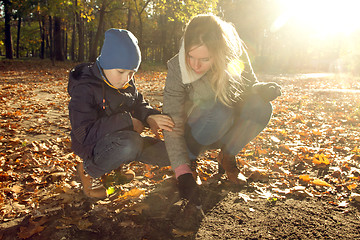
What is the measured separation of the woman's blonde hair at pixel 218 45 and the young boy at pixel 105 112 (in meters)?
0.49

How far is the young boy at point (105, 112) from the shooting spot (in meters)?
2.15

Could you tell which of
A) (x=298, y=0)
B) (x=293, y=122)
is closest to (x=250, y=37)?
(x=298, y=0)

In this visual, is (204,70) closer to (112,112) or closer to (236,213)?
(112,112)

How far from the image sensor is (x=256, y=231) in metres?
1.94

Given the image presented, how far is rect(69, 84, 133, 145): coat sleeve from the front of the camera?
2156 millimetres

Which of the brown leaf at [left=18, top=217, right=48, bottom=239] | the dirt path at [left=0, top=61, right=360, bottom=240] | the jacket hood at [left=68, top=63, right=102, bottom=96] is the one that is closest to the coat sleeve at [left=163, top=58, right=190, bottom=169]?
the dirt path at [left=0, top=61, right=360, bottom=240]

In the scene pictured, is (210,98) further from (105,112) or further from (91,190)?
(91,190)

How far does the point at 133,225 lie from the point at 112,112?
0.96m

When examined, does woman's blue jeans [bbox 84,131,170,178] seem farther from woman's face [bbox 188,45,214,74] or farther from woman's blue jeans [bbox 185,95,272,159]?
woman's face [bbox 188,45,214,74]

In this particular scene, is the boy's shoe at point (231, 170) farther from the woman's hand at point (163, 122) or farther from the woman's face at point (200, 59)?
the woman's face at point (200, 59)

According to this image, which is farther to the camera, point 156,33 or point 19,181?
point 156,33

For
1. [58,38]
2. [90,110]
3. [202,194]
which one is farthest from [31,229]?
[58,38]

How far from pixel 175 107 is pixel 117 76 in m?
0.58

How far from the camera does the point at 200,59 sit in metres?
2.32
